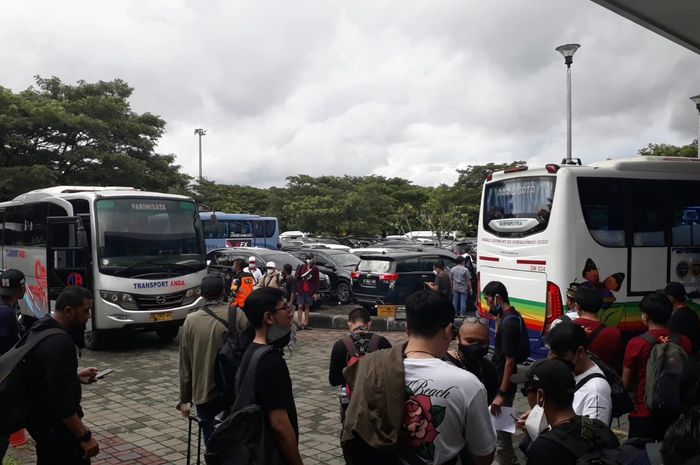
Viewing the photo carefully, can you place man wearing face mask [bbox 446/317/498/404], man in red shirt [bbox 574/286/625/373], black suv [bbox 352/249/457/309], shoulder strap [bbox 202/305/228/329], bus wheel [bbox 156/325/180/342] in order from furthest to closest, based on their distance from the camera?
black suv [bbox 352/249/457/309] → bus wheel [bbox 156/325/180/342] → shoulder strap [bbox 202/305/228/329] → man in red shirt [bbox 574/286/625/373] → man wearing face mask [bbox 446/317/498/404]

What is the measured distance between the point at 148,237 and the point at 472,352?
9.03 meters

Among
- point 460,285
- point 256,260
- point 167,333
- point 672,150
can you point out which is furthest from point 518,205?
point 672,150

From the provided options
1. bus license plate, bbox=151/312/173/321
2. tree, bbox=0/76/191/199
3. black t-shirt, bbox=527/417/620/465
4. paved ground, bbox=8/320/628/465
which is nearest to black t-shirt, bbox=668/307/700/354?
black t-shirt, bbox=527/417/620/465

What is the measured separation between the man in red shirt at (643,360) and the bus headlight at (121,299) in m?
9.02

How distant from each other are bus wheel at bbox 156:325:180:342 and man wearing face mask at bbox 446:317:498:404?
8909 millimetres

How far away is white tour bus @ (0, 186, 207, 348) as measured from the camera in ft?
36.1

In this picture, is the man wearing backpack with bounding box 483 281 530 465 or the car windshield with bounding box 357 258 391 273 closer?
the man wearing backpack with bounding box 483 281 530 465

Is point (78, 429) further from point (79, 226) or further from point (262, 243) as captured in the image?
point (262, 243)

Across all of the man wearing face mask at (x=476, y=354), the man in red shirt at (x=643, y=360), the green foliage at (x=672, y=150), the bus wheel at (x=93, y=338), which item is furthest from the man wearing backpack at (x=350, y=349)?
the green foliage at (x=672, y=150)

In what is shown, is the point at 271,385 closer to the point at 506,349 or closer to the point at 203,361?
the point at 203,361

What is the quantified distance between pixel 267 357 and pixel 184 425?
446 centimetres

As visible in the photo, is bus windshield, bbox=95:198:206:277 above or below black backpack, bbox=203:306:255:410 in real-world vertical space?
above

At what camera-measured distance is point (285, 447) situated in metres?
3.11

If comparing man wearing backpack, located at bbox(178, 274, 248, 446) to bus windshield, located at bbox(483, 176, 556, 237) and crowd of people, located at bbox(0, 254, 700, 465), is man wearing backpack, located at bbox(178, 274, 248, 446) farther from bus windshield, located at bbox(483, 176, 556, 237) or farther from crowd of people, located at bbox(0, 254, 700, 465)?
bus windshield, located at bbox(483, 176, 556, 237)
